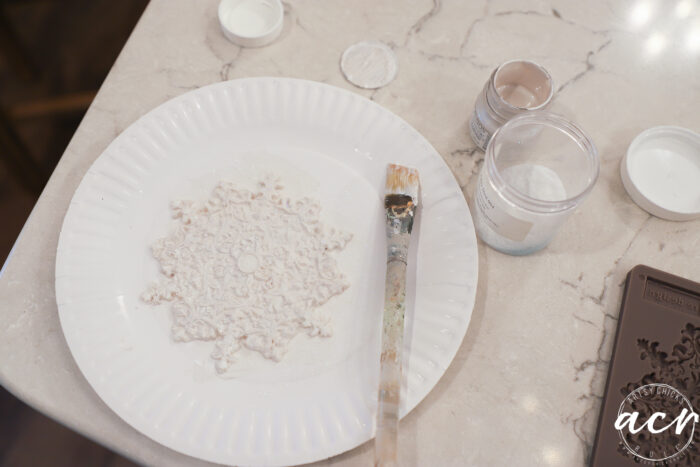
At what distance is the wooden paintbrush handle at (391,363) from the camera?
0.54 m

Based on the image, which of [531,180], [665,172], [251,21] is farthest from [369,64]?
[665,172]

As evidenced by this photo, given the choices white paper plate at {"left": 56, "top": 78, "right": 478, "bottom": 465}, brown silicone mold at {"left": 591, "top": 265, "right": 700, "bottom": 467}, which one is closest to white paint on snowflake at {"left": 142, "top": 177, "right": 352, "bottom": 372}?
white paper plate at {"left": 56, "top": 78, "right": 478, "bottom": 465}

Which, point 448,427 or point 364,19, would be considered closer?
point 448,427

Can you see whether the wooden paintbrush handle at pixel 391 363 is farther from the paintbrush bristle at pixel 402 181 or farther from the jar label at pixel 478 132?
the jar label at pixel 478 132

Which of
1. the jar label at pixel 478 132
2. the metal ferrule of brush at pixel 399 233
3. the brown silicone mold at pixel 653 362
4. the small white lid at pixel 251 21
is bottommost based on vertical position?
the brown silicone mold at pixel 653 362

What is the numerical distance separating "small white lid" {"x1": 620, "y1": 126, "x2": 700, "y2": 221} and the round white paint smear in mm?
333

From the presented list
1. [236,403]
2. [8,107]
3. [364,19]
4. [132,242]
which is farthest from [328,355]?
[8,107]

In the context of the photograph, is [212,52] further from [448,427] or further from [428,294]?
[448,427]

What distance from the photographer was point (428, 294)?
0.61 metres

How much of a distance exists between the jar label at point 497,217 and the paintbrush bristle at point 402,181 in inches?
2.9

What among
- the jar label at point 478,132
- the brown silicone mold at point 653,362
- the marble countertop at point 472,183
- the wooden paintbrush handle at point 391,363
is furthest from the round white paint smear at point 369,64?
the brown silicone mold at point 653,362

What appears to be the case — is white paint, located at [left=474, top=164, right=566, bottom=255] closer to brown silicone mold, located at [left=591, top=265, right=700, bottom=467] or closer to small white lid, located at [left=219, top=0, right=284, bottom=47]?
brown silicone mold, located at [left=591, top=265, right=700, bottom=467]

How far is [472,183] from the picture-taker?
0.69 m

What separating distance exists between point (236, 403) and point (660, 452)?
0.45m
